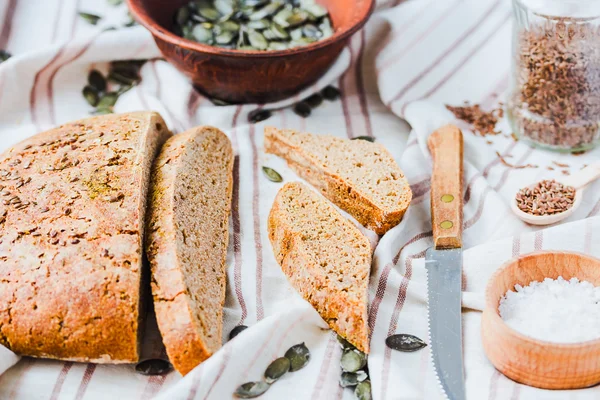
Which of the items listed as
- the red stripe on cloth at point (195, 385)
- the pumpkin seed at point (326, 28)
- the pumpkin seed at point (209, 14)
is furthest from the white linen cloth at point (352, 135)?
the pumpkin seed at point (209, 14)

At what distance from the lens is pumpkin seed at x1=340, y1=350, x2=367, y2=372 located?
248 centimetres

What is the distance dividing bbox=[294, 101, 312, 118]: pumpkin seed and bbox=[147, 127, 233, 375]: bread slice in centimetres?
61

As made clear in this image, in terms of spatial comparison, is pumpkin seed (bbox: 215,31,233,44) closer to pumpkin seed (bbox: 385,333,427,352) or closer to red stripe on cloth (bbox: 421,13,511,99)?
red stripe on cloth (bbox: 421,13,511,99)

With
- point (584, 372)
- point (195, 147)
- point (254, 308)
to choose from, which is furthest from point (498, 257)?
point (195, 147)

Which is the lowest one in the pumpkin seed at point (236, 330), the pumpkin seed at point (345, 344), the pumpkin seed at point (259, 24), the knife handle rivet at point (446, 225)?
the pumpkin seed at point (345, 344)

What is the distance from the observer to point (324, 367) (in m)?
2.50

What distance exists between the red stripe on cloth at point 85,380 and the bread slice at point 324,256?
78cm

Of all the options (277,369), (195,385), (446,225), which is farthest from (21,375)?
(446,225)

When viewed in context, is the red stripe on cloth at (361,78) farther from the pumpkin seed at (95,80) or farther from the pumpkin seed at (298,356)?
the pumpkin seed at (298,356)

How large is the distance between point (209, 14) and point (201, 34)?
17 centimetres

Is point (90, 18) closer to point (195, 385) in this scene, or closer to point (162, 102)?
point (162, 102)

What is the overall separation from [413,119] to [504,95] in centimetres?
61

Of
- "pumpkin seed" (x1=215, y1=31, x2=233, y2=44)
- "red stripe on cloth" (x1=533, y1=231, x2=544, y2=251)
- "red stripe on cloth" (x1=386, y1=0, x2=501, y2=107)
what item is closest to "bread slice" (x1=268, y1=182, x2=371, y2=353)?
"red stripe on cloth" (x1=533, y1=231, x2=544, y2=251)

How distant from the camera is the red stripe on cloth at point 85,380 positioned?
2428 millimetres
